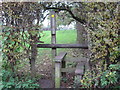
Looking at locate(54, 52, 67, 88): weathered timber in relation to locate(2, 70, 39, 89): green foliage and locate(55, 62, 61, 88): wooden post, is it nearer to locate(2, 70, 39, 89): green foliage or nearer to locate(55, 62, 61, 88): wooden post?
locate(55, 62, 61, 88): wooden post

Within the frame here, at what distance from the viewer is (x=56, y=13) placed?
13.0 ft

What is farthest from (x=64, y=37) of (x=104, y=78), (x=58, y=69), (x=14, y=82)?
(x=104, y=78)

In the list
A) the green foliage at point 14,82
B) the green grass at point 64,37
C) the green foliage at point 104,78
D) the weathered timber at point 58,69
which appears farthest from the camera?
the green grass at point 64,37

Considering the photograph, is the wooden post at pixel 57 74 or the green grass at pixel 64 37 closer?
the wooden post at pixel 57 74

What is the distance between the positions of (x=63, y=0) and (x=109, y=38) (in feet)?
4.36

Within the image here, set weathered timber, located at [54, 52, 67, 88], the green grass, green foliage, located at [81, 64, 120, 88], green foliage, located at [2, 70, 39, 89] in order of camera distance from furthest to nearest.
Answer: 1. the green grass
2. weathered timber, located at [54, 52, 67, 88]
3. green foliage, located at [2, 70, 39, 89]
4. green foliage, located at [81, 64, 120, 88]

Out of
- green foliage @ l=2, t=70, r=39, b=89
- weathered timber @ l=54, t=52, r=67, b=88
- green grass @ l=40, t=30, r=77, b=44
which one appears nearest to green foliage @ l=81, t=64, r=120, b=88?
weathered timber @ l=54, t=52, r=67, b=88

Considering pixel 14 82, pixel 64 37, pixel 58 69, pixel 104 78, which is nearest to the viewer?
pixel 104 78

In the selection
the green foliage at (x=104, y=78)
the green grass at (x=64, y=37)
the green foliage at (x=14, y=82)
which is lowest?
the green foliage at (x=14, y=82)

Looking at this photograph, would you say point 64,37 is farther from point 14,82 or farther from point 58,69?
point 14,82

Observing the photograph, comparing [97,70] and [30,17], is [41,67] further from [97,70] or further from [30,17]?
[97,70]

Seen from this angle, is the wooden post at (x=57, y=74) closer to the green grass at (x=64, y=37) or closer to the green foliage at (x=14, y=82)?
the green foliage at (x=14, y=82)

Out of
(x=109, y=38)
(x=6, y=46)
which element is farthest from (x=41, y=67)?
(x=109, y=38)

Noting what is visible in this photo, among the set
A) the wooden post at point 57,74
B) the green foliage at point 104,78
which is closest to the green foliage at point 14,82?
the wooden post at point 57,74
